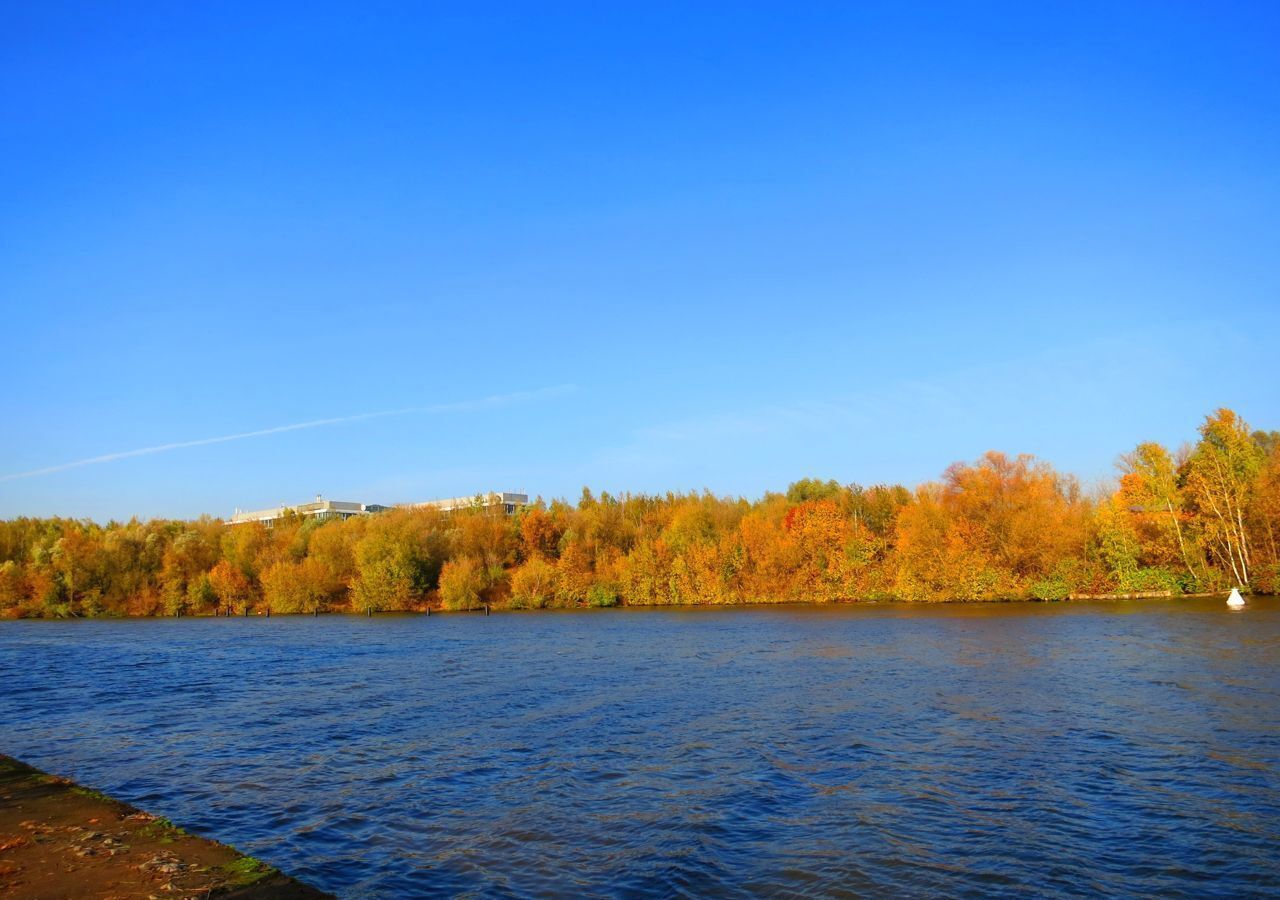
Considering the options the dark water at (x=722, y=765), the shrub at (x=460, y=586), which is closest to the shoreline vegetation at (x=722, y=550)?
the shrub at (x=460, y=586)

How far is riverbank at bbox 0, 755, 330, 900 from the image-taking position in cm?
884

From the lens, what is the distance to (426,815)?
14.5 m

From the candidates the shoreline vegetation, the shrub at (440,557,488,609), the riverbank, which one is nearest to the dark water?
the riverbank

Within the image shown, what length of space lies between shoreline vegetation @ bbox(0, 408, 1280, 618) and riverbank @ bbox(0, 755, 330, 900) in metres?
74.1

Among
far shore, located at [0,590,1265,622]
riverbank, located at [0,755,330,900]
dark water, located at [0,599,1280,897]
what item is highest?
riverbank, located at [0,755,330,900]

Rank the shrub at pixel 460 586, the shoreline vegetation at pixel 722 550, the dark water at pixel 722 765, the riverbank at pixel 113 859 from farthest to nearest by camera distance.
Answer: the shrub at pixel 460 586
the shoreline vegetation at pixel 722 550
the dark water at pixel 722 765
the riverbank at pixel 113 859

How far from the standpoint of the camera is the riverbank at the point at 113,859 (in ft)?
29.0

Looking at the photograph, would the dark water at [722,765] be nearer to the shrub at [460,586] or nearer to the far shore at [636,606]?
the far shore at [636,606]

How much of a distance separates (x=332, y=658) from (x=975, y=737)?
3583cm

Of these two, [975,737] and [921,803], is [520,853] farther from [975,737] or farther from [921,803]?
[975,737]

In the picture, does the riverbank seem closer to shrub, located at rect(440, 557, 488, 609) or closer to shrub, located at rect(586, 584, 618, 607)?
shrub, located at rect(440, 557, 488, 609)

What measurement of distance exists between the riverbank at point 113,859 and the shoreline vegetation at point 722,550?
74.1 meters

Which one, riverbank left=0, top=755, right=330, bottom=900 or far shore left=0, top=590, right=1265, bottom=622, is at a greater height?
riverbank left=0, top=755, right=330, bottom=900

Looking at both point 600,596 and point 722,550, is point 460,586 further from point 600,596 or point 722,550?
point 722,550
